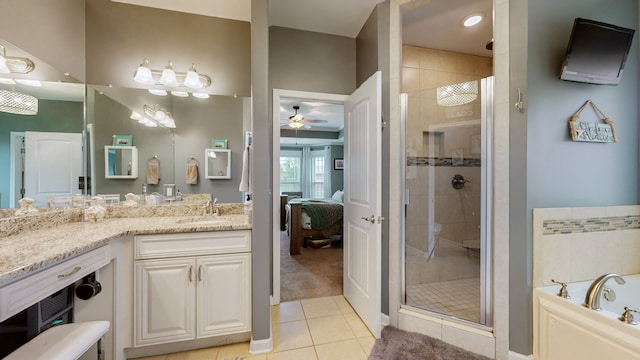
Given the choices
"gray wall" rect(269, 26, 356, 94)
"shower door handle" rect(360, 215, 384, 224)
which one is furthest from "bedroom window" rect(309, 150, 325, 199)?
"shower door handle" rect(360, 215, 384, 224)

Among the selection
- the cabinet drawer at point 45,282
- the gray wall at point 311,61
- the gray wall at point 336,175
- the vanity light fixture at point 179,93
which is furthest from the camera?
the gray wall at point 336,175

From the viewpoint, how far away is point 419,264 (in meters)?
2.32

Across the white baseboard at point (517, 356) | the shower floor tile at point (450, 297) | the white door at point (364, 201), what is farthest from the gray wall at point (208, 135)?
the white baseboard at point (517, 356)

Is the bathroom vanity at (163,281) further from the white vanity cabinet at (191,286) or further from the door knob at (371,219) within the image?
the door knob at (371,219)

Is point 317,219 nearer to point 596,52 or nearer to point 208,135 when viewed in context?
point 208,135

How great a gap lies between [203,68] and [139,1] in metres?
0.68

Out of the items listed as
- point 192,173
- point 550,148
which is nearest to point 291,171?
point 192,173

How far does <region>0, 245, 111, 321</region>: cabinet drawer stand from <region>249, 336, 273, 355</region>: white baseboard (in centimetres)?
107

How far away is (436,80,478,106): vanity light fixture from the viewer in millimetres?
1941

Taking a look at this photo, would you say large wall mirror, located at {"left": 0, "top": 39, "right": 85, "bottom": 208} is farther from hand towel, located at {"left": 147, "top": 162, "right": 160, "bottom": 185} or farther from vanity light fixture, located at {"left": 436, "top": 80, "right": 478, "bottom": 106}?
vanity light fixture, located at {"left": 436, "top": 80, "right": 478, "bottom": 106}

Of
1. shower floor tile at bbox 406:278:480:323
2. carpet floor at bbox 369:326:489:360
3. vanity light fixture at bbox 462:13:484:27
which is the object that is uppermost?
vanity light fixture at bbox 462:13:484:27

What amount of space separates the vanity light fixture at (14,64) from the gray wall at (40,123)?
198 millimetres

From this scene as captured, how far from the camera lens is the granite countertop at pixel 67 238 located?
3.22ft

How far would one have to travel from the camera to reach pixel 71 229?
5.27 ft
